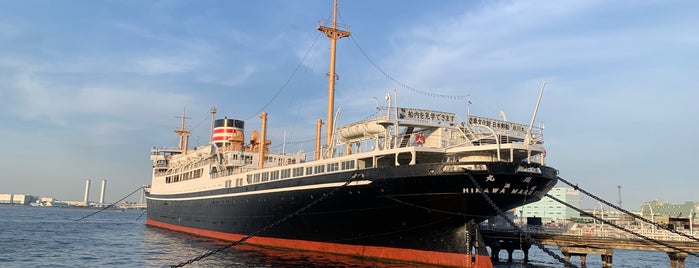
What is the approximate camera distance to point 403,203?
30.7 metres

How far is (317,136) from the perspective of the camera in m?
49.8

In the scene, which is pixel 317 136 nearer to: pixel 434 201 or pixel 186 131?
pixel 434 201

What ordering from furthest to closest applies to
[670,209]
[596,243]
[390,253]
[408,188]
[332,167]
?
[670,209] → [596,243] → [332,167] → [390,253] → [408,188]

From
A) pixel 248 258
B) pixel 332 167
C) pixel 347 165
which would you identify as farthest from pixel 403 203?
pixel 248 258

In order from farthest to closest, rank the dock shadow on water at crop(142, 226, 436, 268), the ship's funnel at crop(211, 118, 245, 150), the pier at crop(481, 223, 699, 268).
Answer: the ship's funnel at crop(211, 118, 245, 150) → the pier at crop(481, 223, 699, 268) → the dock shadow on water at crop(142, 226, 436, 268)

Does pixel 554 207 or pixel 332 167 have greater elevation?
pixel 332 167

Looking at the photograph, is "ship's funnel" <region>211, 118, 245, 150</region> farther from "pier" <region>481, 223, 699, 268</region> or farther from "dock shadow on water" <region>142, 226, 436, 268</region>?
"pier" <region>481, 223, 699, 268</region>

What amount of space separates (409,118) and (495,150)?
6040mm

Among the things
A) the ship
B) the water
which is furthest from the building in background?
the ship

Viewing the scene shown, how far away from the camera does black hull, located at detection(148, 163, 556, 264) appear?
1143 inches

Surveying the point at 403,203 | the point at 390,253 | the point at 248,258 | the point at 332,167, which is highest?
the point at 332,167

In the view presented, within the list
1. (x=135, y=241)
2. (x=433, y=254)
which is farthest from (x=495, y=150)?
(x=135, y=241)

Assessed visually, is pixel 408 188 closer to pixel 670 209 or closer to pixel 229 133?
pixel 229 133

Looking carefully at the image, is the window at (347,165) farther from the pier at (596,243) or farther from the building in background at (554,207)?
the building in background at (554,207)
